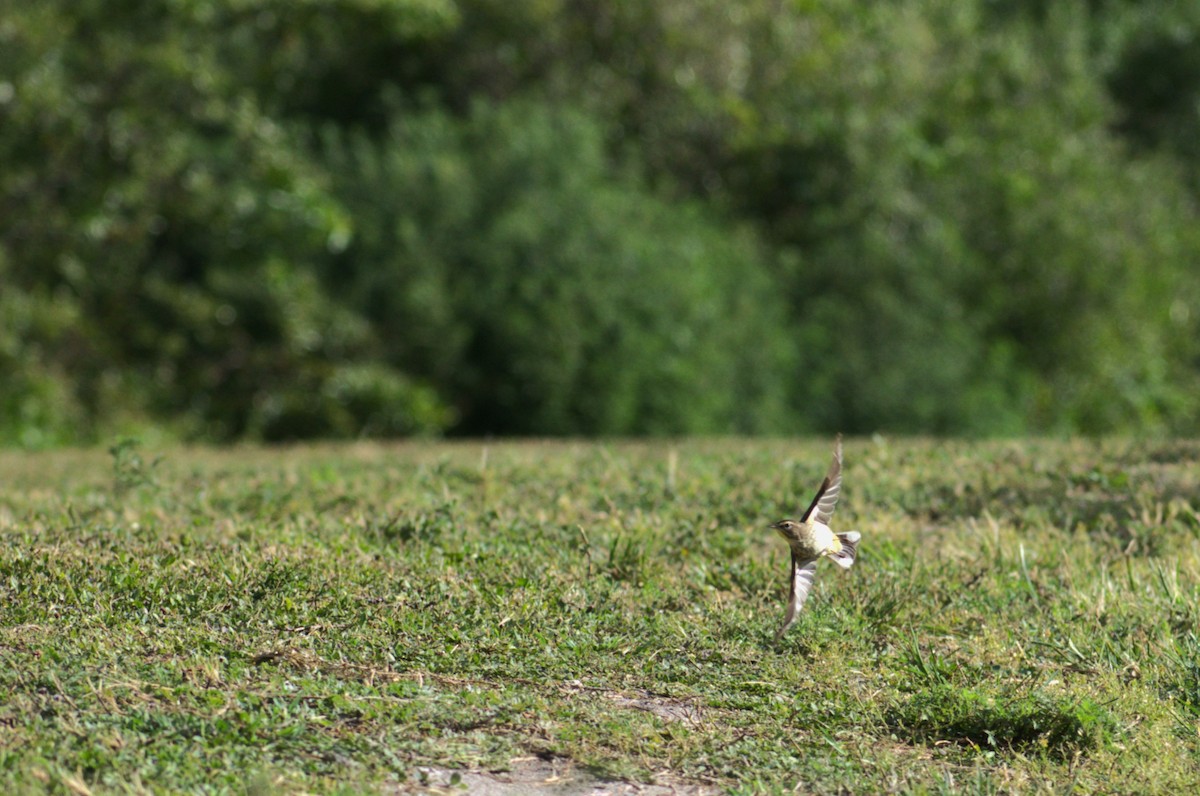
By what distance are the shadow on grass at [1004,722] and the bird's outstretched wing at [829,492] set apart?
2.26ft

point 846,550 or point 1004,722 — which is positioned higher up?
point 846,550

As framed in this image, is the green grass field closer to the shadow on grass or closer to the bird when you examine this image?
the shadow on grass

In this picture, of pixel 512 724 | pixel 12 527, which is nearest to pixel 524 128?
pixel 12 527

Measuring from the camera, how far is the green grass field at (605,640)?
3.90 meters

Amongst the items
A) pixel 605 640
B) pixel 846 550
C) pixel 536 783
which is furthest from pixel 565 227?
pixel 536 783

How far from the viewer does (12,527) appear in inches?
222

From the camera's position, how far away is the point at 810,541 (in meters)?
4.64

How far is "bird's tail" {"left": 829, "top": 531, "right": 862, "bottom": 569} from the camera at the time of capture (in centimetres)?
481

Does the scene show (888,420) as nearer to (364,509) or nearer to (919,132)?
(919,132)

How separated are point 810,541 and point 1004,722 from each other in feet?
2.67

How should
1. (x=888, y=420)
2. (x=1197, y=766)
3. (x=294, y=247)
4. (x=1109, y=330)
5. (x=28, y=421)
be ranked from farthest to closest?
(x=1109, y=330) → (x=888, y=420) → (x=294, y=247) → (x=28, y=421) → (x=1197, y=766)

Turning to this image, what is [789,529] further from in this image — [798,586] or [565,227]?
[565,227]

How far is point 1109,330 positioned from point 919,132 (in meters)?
3.05

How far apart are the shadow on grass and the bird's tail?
1.99ft
